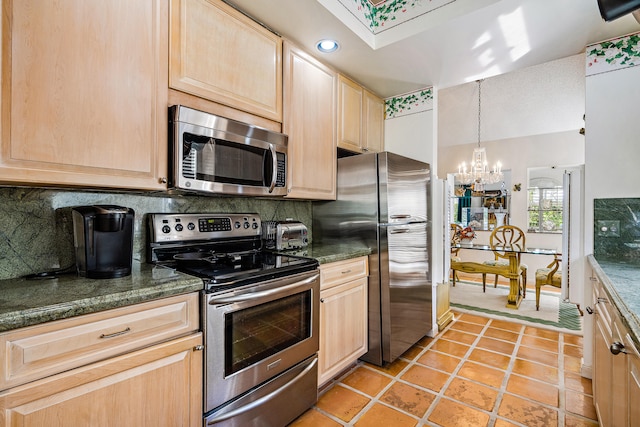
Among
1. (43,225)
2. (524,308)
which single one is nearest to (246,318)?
(43,225)

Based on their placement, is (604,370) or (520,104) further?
(520,104)

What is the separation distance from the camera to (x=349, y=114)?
8.60ft

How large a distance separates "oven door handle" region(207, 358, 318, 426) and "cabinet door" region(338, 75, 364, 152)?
1642mm

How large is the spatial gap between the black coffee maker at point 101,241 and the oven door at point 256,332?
41cm

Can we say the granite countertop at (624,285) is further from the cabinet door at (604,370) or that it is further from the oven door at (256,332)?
the oven door at (256,332)

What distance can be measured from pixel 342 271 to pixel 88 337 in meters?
1.39

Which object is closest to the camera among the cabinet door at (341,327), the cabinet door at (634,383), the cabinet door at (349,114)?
the cabinet door at (634,383)

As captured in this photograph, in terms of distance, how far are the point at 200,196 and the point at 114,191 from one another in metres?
0.47

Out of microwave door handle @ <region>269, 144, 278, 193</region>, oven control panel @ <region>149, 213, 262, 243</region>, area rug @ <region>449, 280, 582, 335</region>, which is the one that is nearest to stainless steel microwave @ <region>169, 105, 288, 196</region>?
microwave door handle @ <region>269, 144, 278, 193</region>

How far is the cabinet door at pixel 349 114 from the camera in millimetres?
2520

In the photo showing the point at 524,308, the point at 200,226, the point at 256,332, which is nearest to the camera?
the point at 256,332

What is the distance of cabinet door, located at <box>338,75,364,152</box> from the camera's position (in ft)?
8.27

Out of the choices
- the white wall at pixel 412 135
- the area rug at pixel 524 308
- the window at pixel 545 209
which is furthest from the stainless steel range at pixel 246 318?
the window at pixel 545 209

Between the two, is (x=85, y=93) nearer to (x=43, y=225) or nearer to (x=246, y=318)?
(x=43, y=225)
